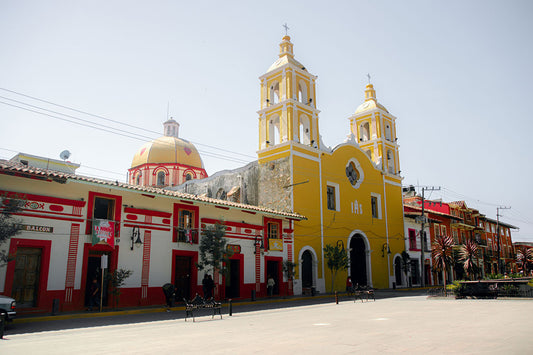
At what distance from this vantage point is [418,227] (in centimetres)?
4200

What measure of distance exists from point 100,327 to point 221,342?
18.3ft

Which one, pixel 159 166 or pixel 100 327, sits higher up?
pixel 159 166

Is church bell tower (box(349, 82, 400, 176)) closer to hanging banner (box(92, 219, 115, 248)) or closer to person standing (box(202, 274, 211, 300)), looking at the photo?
person standing (box(202, 274, 211, 300))

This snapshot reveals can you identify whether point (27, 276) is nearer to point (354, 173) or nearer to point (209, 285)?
point (209, 285)

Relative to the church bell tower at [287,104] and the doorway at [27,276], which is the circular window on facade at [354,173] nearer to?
the church bell tower at [287,104]

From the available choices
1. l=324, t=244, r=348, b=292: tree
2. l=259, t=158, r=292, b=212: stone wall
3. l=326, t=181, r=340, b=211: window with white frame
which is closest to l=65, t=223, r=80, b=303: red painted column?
l=259, t=158, r=292, b=212: stone wall

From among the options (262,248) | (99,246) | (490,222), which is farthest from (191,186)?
(490,222)

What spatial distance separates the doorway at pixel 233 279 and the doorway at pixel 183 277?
101 inches

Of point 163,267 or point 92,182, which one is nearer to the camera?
point 92,182

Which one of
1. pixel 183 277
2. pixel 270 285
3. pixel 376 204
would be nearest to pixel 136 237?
pixel 183 277

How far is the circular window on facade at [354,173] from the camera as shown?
34500 millimetres

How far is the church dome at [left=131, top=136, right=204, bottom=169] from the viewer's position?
45.3 m

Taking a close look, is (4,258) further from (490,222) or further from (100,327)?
(490,222)

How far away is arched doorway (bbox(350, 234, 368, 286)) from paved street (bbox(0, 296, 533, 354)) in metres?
20.3
